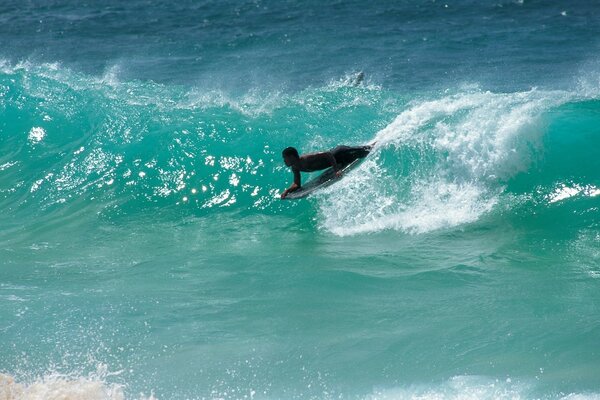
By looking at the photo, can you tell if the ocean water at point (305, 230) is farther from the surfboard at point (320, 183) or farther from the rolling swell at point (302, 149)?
the surfboard at point (320, 183)

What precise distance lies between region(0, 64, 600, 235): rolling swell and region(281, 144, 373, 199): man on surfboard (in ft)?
3.41

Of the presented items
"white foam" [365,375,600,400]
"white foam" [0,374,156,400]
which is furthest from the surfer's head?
"white foam" [0,374,156,400]

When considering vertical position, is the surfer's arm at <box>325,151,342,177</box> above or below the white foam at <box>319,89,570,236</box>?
above

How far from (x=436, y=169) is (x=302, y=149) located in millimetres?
2851

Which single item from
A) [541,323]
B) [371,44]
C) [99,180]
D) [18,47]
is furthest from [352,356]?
[18,47]

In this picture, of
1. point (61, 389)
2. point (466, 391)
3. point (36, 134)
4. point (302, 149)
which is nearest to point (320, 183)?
point (302, 149)

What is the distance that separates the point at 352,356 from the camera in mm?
7789

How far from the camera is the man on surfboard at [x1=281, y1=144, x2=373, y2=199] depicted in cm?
1032

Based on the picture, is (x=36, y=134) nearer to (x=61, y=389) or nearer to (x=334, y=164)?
(x=334, y=164)

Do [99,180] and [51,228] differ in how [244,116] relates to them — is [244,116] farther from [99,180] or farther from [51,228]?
[51,228]

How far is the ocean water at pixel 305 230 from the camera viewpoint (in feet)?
25.1

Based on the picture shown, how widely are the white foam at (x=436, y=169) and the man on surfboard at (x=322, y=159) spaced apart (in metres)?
1.03

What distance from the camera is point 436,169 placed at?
1216 cm

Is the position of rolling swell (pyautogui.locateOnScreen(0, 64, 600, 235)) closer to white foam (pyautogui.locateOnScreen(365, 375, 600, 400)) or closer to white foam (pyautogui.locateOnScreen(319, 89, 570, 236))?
white foam (pyautogui.locateOnScreen(319, 89, 570, 236))
